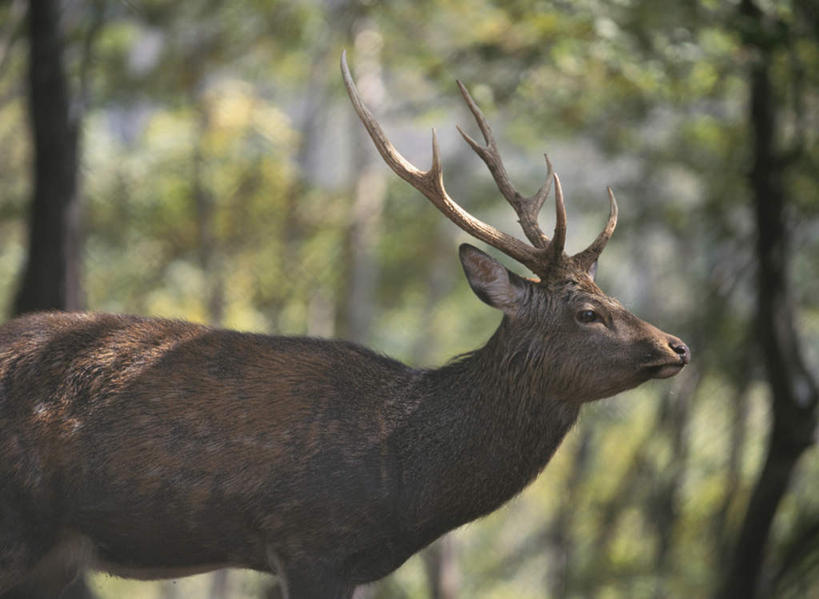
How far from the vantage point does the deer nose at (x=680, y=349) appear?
4465 mm

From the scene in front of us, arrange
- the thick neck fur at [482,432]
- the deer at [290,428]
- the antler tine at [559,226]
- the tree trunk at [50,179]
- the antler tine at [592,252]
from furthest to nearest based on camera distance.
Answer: the tree trunk at [50,179]
the antler tine at [592,252]
the antler tine at [559,226]
the thick neck fur at [482,432]
the deer at [290,428]

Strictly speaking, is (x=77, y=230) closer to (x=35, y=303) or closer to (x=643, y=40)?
(x=35, y=303)

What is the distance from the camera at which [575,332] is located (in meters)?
4.60

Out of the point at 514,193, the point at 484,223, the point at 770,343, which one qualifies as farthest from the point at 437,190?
the point at 770,343

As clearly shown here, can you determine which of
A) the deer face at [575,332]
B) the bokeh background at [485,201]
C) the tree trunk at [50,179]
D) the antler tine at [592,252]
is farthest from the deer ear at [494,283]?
the tree trunk at [50,179]

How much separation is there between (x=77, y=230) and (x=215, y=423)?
4.90 metres

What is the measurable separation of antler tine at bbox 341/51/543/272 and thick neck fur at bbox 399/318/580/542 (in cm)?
30

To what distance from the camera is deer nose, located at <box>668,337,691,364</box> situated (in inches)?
176

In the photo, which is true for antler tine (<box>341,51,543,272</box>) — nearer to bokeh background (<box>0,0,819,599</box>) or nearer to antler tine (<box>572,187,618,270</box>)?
antler tine (<box>572,187,618,270</box>)

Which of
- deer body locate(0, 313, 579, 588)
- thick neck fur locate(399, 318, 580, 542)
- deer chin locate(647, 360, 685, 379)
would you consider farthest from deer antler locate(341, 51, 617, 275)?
deer chin locate(647, 360, 685, 379)

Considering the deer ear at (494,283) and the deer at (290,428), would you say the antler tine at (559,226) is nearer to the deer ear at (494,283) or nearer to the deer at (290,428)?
the deer at (290,428)

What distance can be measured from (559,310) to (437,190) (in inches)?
29.2

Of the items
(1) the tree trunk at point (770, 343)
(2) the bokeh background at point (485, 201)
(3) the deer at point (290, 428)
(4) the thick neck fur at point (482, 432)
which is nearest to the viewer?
(3) the deer at point (290, 428)

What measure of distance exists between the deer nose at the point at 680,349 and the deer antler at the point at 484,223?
0.58 meters
